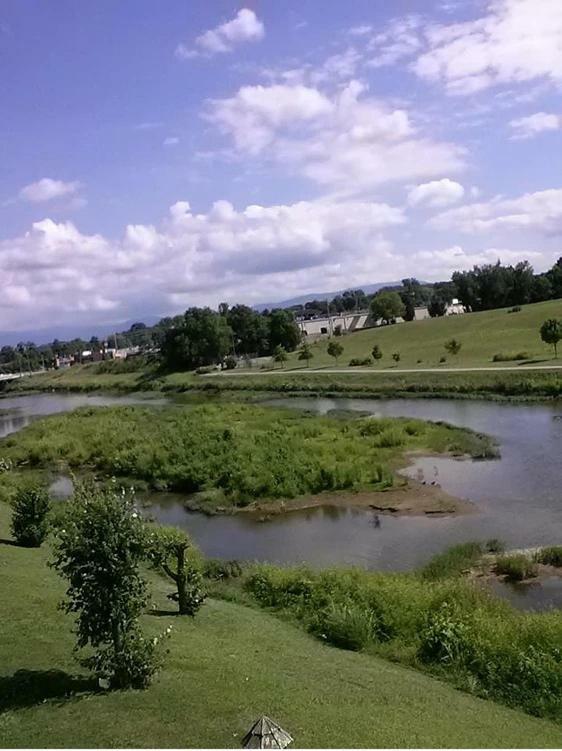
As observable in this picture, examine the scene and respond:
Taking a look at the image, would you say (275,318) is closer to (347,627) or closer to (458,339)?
(458,339)

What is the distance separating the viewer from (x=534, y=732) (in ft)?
32.6

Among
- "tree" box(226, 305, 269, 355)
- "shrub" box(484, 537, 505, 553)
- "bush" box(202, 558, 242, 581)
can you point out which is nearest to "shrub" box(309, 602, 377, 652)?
"bush" box(202, 558, 242, 581)

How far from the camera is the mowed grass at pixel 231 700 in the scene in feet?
28.2

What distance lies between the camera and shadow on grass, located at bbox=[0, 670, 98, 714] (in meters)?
9.46

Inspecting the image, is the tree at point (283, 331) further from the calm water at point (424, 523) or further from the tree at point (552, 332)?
the calm water at point (424, 523)

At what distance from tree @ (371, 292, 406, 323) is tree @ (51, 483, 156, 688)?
12515 centimetres

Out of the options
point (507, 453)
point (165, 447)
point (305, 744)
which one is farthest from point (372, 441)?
point (305, 744)

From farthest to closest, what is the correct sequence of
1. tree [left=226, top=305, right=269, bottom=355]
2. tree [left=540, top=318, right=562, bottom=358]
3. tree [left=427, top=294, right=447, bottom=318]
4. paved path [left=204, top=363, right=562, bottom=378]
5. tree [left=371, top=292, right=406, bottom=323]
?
1. tree [left=427, top=294, right=447, bottom=318]
2. tree [left=371, top=292, right=406, bottom=323]
3. tree [left=226, top=305, right=269, bottom=355]
4. tree [left=540, top=318, right=562, bottom=358]
5. paved path [left=204, top=363, right=562, bottom=378]

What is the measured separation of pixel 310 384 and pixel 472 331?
29.3 meters

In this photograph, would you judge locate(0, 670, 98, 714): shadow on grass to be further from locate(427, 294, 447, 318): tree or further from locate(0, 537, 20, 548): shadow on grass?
locate(427, 294, 447, 318): tree

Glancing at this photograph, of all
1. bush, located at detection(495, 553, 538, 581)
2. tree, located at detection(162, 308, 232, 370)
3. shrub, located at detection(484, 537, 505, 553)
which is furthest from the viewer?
tree, located at detection(162, 308, 232, 370)

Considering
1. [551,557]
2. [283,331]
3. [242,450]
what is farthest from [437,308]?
[551,557]

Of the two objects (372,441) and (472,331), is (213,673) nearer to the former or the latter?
(372,441)

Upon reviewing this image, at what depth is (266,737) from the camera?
25.2ft
